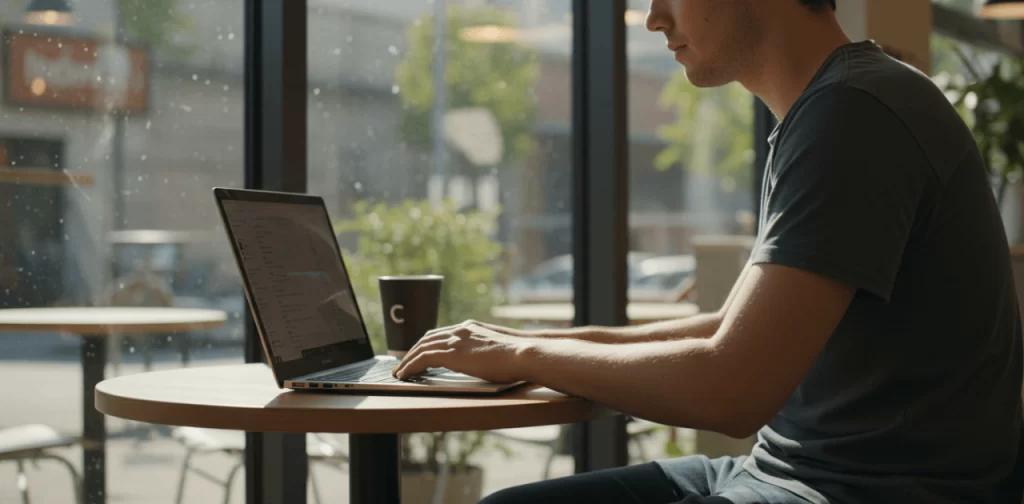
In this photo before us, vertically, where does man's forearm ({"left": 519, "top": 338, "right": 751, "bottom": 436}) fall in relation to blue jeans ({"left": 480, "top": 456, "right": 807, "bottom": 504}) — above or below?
above

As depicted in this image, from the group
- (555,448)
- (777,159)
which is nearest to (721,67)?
(777,159)

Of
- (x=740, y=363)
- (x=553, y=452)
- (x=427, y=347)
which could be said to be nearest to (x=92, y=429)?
(x=427, y=347)

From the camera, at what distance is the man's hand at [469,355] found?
1390mm

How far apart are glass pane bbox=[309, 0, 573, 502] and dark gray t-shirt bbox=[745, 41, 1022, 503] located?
141 cm

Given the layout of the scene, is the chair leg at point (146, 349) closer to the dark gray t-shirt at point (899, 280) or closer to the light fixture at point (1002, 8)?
the dark gray t-shirt at point (899, 280)

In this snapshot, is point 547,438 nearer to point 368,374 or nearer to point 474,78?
point 474,78

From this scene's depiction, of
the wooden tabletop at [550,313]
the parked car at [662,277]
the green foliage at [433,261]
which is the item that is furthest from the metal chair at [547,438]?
the parked car at [662,277]

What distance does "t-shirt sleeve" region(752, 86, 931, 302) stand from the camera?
3.95 ft

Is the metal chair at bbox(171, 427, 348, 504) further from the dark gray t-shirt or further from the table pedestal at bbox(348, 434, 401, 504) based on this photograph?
the dark gray t-shirt

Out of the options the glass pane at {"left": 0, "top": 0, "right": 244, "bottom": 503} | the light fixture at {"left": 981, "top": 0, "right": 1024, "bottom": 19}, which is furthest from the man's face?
the light fixture at {"left": 981, "top": 0, "right": 1024, "bottom": 19}

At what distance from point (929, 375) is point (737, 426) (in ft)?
0.81

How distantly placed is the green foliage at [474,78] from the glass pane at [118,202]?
0.61 m

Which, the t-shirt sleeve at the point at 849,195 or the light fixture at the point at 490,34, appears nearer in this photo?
the t-shirt sleeve at the point at 849,195

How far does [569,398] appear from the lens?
1.36 meters
